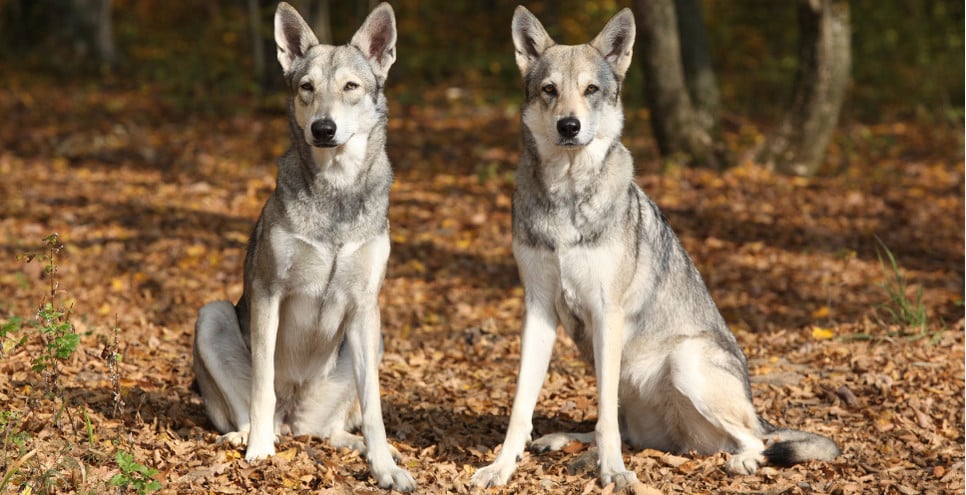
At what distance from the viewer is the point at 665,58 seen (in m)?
12.8

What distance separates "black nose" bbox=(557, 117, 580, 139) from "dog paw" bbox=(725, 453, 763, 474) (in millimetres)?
2005

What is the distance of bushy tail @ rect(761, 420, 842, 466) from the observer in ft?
17.7

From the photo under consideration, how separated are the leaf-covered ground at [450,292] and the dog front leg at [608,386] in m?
0.19

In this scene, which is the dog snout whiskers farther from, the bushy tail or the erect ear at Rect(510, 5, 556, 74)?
the bushy tail

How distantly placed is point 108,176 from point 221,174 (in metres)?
1.46

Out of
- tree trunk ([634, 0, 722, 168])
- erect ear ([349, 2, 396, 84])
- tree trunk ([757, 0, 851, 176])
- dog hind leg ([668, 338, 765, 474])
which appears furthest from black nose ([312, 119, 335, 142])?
tree trunk ([757, 0, 851, 176])

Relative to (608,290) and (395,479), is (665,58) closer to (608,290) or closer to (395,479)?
(608,290)

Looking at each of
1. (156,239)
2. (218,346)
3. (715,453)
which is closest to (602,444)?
(715,453)

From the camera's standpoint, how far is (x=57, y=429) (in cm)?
521

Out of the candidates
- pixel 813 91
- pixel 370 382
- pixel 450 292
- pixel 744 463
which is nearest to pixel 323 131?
pixel 370 382

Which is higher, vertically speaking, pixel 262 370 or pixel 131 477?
pixel 262 370

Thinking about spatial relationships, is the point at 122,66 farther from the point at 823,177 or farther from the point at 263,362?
the point at 263,362

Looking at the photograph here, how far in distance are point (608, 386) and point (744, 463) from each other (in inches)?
35.0

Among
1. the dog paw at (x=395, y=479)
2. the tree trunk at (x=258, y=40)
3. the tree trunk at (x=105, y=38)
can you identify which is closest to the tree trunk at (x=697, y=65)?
the tree trunk at (x=258, y=40)
